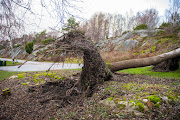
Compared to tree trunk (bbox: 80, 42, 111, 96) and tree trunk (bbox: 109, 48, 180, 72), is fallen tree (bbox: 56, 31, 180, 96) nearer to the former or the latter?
tree trunk (bbox: 80, 42, 111, 96)

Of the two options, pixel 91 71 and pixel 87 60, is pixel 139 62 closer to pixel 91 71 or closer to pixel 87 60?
pixel 91 71

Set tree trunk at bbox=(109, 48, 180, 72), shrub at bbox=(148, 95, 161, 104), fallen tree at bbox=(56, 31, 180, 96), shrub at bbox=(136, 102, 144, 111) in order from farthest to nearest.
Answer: tree trunk at bbox=(109, 48, 180, 72), fallen tree at bbox=(56, 31, 180, 96), shrub at bbox=(148, 95, 161, 104), shrub at bbox=(136, 102, 144, 111)

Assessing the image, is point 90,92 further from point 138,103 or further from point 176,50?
point 176,50

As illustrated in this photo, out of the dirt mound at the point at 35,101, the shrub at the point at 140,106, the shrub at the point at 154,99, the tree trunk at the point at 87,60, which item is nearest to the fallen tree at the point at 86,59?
the tree trunk at the point at 87,60

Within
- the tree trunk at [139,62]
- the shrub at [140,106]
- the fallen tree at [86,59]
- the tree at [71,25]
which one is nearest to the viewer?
the shrub at [140,106]

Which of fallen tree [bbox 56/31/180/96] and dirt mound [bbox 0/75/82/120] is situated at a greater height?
fallen tree [bbox 56/31/180/96]

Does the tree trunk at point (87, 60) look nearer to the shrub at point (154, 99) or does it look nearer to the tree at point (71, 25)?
the tree at point (71, 25)

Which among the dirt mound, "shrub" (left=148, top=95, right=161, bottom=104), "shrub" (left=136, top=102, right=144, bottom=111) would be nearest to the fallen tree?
the dirt mound

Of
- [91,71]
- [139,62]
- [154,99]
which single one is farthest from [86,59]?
[139,62]

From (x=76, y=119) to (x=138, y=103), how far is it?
5.29ft

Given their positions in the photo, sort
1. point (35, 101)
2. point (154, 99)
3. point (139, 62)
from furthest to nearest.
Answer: point (139, 62)
point (35, 101)
point (154, 99)

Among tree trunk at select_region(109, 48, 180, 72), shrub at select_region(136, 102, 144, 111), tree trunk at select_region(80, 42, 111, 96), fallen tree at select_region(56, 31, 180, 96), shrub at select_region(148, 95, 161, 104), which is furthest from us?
tree trunk at select_region(109, 48, 180, 72)

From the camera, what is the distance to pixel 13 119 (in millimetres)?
3350

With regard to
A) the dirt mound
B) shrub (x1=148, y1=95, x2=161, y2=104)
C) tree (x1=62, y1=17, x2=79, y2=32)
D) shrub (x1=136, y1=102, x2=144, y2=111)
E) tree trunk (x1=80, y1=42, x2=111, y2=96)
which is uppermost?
tree (x1=62, y1=17, x2=79, y2=32)
